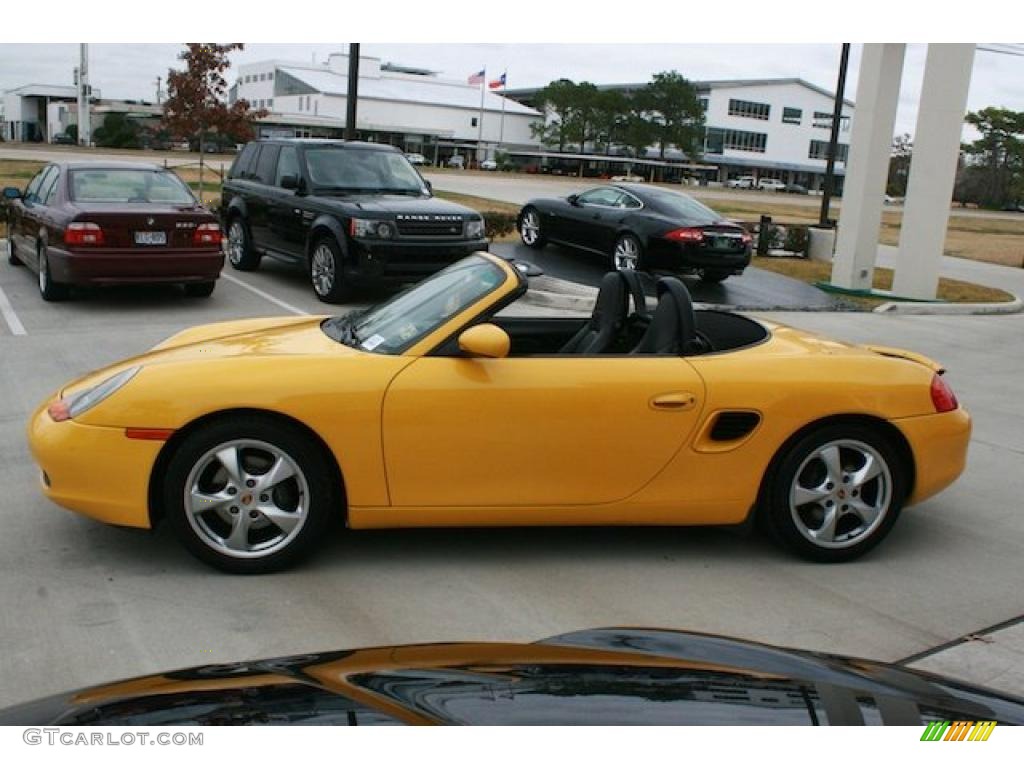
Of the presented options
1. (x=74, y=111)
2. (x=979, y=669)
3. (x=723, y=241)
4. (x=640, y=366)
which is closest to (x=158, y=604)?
(x=640, y=366)

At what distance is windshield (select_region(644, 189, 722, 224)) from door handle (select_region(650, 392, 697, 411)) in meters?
11.4

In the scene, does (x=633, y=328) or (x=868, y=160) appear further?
(x=868, y=160)

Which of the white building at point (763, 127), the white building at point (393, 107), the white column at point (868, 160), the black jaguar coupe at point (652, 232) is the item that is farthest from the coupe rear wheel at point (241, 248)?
the white building at point (763, 127)

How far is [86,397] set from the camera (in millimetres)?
4699

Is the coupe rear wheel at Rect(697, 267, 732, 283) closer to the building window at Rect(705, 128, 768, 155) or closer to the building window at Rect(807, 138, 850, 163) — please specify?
the building window at Rect(705, 128, 768, 155)

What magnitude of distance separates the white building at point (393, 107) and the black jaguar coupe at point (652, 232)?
288 ft

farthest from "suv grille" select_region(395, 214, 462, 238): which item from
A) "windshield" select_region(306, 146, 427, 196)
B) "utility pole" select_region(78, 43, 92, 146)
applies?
"utility pole" select_region(78, 43, 92, 146)

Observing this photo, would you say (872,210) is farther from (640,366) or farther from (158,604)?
(158,604)

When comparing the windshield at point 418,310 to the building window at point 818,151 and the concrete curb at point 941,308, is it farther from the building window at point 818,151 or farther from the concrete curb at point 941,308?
the building window at point 818,151

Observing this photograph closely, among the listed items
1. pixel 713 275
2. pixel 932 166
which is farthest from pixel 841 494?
pixel 932 166

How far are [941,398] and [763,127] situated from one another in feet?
404

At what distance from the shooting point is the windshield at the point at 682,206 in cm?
1594

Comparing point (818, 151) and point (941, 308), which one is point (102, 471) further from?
point (818, 151)
